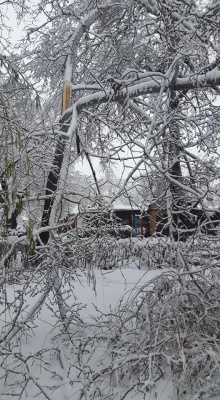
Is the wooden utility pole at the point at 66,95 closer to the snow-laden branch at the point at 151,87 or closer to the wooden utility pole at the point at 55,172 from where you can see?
the wooden utility pole at the point at 55,172

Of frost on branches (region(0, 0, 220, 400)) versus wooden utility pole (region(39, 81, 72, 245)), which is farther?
wooden utility pole (region(39, 81, 72, 245))

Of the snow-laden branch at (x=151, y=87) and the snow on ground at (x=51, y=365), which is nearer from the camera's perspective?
the snow on ground at (x=51, y=365)

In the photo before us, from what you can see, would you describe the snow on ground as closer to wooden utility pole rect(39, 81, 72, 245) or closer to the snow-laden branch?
wooden utility pole rect(39, 81, 72, 245)

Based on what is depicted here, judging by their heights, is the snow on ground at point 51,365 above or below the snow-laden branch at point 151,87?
below

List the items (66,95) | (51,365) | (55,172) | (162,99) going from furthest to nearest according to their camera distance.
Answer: (66,95) < (162,99) < (55,172) < (51,365)

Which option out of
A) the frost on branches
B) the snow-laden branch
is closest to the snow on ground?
the frost on branches

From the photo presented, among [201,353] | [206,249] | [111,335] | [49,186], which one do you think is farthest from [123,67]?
[201,353]

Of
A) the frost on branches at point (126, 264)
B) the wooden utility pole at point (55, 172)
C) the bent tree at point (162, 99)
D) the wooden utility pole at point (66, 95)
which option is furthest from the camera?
the wooden utility pole at point (66, 95)

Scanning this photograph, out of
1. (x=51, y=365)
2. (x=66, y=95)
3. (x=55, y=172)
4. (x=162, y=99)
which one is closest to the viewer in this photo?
(x=51, y=365)

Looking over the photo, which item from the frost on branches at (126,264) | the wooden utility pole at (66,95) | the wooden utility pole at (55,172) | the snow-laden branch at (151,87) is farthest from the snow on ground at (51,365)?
the wooden utility pole at (66,95)

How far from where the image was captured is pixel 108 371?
3.54 m

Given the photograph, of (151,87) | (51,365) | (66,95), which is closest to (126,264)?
(51,365)

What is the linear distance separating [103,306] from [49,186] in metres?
1.89

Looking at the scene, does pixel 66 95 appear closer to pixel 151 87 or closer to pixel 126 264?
pixel 151 87
